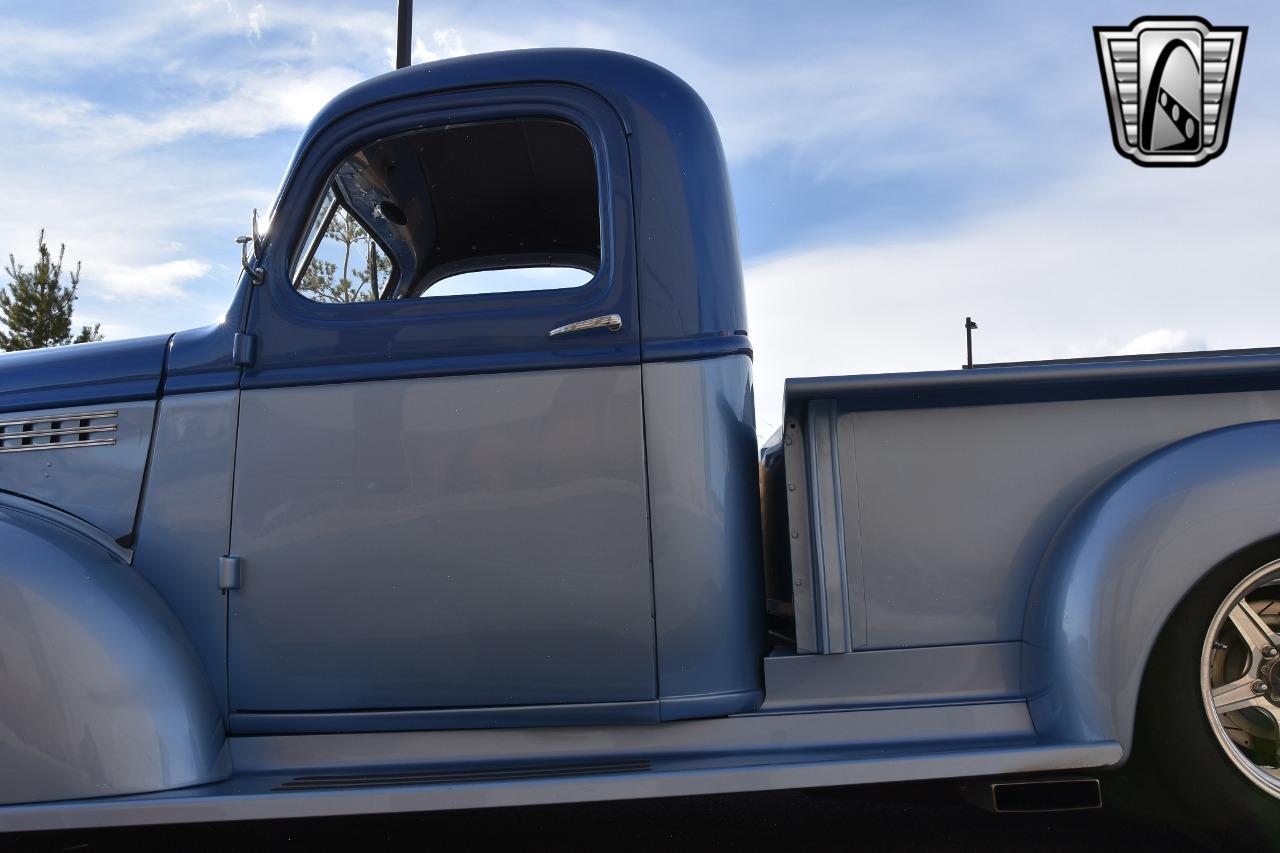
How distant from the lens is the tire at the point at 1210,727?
2174mm

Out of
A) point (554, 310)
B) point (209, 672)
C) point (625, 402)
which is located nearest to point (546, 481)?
point (625, 402)

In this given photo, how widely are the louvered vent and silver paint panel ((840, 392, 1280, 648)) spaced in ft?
5.86

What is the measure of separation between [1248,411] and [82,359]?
9.18 feet

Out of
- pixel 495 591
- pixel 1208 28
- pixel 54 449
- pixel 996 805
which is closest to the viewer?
pixel 996 805

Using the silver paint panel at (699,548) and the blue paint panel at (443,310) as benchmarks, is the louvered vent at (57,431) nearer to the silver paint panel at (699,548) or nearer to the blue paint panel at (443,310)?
the blue paint panel at (443,310)

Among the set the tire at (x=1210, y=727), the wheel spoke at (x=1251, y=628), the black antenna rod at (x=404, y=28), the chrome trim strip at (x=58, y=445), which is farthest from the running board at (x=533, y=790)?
the black antenna rod at (x=404, y=28)

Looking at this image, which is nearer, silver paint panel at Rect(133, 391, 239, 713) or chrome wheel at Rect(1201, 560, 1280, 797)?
chrome wheel at Rect(1201, 560, 1280, 797)

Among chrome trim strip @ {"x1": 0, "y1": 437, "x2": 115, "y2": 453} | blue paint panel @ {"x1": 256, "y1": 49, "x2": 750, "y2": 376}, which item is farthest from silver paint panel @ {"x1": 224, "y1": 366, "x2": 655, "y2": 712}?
chrome trim strip @ {"x1": 0, "y1": 437, "x2": 115, "y2": 453}

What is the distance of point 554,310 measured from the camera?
2.38 m

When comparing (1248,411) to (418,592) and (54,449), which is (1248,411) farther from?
(54,449)

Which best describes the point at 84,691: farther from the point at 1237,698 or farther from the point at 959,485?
the point at 1237,698

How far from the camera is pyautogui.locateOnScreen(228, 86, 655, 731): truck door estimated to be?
7.53 ft

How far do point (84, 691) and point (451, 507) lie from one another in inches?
33.1

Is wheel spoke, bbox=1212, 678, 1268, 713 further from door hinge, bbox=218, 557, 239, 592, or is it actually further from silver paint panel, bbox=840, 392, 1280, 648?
door hinge, bbox=218, 557, 239, 592
